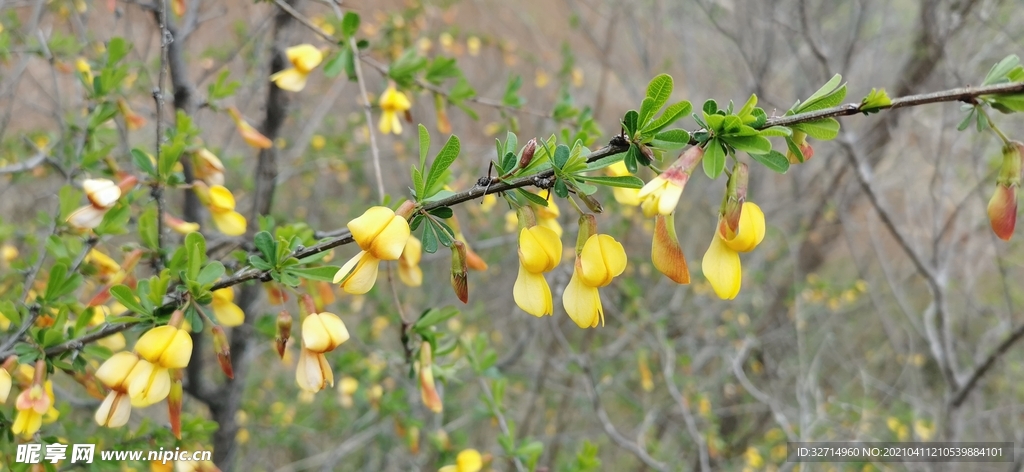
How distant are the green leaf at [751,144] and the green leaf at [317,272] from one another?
500 millimetres

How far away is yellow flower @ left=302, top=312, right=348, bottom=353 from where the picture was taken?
72 centimetres

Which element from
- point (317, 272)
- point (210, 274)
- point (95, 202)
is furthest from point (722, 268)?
point (95, 202)

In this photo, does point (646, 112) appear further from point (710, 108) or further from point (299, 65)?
point (299, 65)

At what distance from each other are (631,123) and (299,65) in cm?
82

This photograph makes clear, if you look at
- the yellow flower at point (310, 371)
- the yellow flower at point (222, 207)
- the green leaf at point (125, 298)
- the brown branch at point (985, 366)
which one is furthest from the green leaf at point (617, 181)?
Answer: the brown branch at point (985, 366)

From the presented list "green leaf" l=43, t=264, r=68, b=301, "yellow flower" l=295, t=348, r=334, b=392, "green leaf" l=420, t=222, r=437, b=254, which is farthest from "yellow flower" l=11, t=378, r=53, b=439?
"green leaf" l=420, t=222, r=437, b=254

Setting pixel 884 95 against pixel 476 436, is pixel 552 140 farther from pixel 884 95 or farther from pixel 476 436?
pixel 476 436

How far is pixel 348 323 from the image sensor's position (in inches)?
141

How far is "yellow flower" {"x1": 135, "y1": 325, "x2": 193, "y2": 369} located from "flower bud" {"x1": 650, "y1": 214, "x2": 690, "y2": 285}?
0.58 meters

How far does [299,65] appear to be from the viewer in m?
1.12

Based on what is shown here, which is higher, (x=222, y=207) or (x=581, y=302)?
(x=222, y=207)

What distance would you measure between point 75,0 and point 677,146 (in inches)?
93.9

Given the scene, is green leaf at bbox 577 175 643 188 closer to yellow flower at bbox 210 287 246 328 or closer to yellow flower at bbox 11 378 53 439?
yellow flower at bbox 210 287 246 328

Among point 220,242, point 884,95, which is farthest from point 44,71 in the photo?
point 884,95
